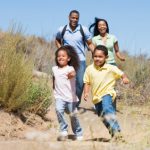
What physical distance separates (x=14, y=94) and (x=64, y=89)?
1460 millimetres

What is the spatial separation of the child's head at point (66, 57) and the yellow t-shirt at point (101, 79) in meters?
0.40

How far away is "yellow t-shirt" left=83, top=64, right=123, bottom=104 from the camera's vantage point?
26.2 feet

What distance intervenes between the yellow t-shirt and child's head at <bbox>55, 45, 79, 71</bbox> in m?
0.40

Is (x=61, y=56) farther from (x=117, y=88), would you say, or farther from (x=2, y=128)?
(x=117, y=88)

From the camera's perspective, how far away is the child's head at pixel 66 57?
27.3 feet

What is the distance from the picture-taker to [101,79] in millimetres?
8008

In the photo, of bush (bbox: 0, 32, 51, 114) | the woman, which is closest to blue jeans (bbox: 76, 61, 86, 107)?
the woman

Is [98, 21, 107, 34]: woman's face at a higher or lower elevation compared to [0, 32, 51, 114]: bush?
higher

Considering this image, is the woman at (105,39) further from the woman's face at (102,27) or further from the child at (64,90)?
the child at (64,90)

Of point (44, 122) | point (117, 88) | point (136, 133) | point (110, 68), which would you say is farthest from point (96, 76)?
point (117, 88)

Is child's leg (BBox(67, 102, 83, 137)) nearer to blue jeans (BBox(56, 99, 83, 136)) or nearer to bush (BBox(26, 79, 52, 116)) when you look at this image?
blue jeans (BBox(56, 99, 83, 136))

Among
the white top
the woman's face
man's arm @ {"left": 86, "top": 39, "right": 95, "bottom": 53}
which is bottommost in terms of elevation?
the white top

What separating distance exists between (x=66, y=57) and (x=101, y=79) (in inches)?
26.8

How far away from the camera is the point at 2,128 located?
29.8 feet
